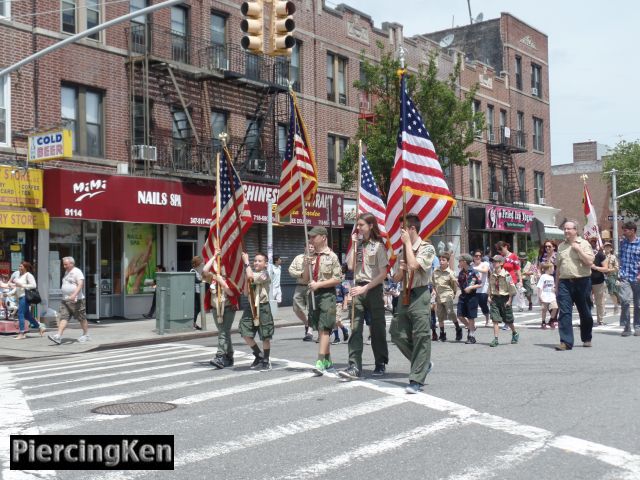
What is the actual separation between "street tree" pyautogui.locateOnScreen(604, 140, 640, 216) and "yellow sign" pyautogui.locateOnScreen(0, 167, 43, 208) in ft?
156

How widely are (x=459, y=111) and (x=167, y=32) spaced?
10221mm

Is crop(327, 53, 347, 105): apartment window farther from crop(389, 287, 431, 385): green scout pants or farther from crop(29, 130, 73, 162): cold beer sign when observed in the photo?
crop(389, 287, 431, 385): green scout pants

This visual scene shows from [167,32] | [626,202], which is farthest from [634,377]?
[626,202]

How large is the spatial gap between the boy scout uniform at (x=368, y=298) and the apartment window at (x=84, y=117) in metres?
13.1

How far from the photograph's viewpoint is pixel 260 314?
34.5 feet

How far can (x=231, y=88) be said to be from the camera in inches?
999

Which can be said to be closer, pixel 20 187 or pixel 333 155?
pixel 20 187

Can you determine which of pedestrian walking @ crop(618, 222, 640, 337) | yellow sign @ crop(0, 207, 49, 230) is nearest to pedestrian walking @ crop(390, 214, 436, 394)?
pedestrian walking @ crop(618, 222, 640, 337)

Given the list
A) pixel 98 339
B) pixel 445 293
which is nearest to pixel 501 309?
pixel 445 293

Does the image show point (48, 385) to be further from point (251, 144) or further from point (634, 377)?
point (251, 144)

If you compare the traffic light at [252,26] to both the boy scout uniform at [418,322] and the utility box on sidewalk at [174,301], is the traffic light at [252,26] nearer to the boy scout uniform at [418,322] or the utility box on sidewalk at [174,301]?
the boy scout uniform at [418,322]

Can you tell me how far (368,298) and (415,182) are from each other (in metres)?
1.51

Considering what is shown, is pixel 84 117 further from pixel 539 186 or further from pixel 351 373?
pixel 539 186

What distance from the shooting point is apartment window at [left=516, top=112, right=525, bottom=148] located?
137 feet
